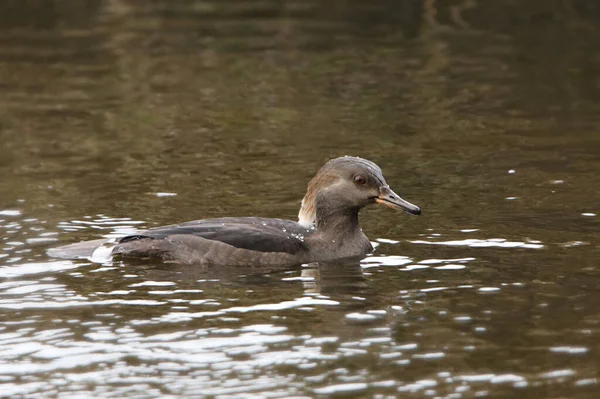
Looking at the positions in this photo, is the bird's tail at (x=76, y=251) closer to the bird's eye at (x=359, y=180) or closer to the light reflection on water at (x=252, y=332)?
the light reflection on water at (x=252, y=332)

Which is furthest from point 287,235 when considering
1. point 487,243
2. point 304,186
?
point 304,186

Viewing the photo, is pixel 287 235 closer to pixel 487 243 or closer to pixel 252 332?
pixel 487 243

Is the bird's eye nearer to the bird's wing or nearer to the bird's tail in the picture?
the bird's wing

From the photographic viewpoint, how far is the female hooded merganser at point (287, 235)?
1241cm

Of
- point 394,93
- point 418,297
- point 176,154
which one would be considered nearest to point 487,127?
point 394,93

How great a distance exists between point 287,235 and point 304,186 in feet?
10.4

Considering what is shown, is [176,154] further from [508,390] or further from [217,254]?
[508,390]

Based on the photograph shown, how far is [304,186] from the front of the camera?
51.7ft

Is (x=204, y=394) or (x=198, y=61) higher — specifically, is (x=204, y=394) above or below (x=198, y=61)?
below

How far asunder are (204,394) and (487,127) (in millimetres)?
11019

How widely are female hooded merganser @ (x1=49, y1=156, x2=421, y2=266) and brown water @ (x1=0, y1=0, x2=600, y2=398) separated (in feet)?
0.73

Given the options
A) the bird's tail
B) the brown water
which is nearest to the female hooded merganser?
the bird's tail

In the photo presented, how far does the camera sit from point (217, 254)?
488 inches

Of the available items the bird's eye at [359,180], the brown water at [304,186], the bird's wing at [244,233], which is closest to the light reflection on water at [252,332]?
the brown water at [304,186]
